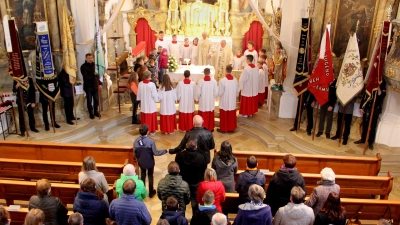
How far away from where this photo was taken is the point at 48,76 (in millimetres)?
9016

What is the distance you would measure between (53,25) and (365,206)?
25.5 ft

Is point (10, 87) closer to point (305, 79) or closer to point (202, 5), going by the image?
point (305, 79)

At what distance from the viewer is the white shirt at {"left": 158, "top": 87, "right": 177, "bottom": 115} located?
9.46 m

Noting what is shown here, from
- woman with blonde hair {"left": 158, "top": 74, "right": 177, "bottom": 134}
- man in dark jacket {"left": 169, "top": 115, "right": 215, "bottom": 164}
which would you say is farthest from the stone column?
man in dark jacket {"left": 169, "top": 115, "right": 215, "bottom": 164}

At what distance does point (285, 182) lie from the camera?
16.5 feet

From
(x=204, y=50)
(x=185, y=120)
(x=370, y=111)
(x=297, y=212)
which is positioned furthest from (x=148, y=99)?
(x=297, y=212)

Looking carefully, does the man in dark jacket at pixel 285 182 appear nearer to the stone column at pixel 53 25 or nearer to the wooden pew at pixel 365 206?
the wooden pew at pixel 365 206

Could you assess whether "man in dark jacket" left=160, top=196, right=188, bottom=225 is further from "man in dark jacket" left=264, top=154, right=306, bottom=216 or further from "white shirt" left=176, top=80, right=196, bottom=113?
"white shirt" left=176, top=80, right=196, bottom=113

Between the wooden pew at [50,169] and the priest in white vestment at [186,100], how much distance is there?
3372mm

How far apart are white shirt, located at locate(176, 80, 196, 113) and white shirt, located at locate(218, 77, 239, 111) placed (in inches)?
26.1

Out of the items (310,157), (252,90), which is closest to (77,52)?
(252,90)

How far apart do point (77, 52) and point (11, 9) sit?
1.71 m

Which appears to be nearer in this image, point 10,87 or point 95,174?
point 95,174

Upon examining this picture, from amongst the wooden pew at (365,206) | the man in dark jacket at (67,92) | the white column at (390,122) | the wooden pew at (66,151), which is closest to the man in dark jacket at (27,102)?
the man in dark jacket at (67,92)
